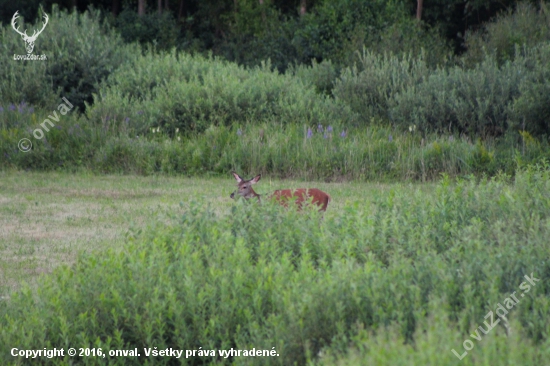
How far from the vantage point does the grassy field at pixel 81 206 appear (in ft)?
24.0

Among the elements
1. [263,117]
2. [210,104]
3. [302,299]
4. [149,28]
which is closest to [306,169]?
[263,117]

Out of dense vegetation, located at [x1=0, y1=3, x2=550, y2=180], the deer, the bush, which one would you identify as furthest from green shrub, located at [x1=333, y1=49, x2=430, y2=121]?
the deer

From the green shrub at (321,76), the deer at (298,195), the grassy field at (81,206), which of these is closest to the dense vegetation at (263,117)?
the green shrub at (321,76)

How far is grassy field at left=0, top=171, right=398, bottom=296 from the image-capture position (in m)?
7.33

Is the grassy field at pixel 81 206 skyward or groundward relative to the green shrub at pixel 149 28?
groundward

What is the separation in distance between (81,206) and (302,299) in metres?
6.16

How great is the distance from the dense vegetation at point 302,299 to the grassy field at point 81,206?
109 cm

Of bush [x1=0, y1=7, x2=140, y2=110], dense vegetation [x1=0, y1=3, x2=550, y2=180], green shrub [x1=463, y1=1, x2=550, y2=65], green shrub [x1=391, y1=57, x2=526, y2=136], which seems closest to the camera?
dense vegetation [x1=0, y1=3, x2=550, y2=180]

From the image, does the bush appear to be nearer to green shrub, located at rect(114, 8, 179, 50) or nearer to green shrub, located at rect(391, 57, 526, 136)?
green shrub, located at rect(391, 57, 526, 136)

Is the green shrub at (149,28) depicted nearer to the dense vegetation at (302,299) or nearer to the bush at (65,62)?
the bush at (65,62)

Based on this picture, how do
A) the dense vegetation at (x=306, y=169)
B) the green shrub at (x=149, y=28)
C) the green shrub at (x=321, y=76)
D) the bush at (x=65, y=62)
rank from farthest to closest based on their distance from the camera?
the green shrub at (x=149, y=28) → the green shrub at (x=321, y=76) → the bush at (x=65, y=62) → the dense vegetation at (x=306, y=169)

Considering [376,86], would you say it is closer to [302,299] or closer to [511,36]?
[511,36]

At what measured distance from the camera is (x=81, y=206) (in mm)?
9961

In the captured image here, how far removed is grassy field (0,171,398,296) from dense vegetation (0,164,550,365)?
109 cm
